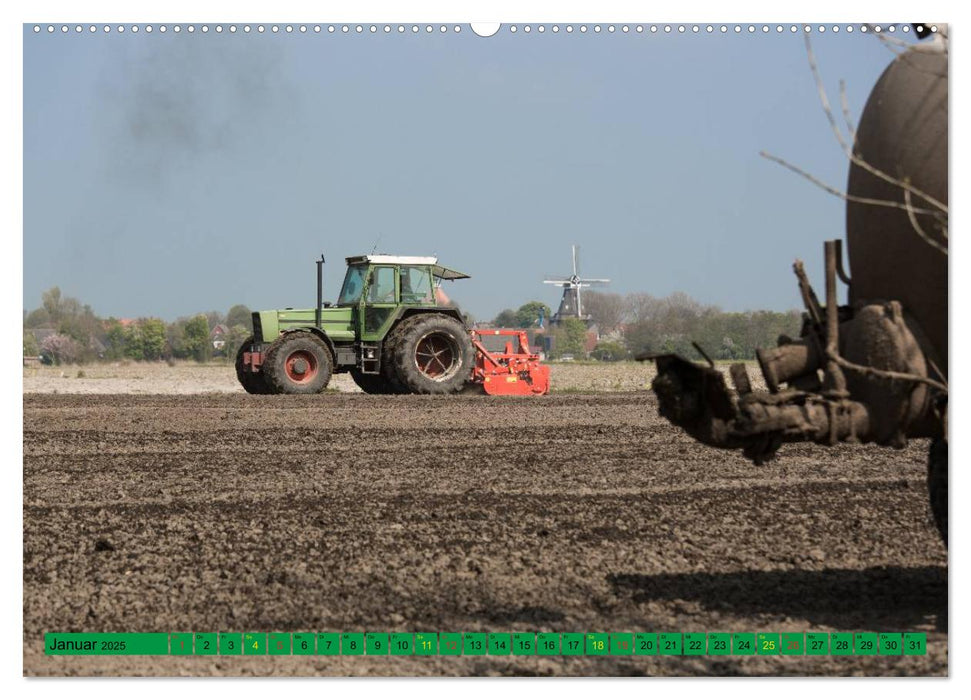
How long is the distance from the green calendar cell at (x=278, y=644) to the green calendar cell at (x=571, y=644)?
112 centimetres

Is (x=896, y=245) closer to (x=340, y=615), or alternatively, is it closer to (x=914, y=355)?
(x=914, y=355)

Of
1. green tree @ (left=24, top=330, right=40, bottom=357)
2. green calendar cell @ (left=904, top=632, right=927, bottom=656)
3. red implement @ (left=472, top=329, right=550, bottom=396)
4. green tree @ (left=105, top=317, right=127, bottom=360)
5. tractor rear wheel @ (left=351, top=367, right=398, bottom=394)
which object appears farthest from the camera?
tractor rear wheel @ (left=351, top=367, right=398, bottom=394)

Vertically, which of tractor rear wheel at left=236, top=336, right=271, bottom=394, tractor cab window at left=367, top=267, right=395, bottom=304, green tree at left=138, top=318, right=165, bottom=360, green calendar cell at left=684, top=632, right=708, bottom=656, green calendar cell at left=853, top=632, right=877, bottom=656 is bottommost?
green calendar cell at left=684, top=632, right=708, bottom=656

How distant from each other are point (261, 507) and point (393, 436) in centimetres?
486

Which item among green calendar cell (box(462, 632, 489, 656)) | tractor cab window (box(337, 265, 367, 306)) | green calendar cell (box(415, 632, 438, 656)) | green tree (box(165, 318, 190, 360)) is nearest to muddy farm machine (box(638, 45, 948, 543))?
green calendar cell (box(462, 632, 489, 656))

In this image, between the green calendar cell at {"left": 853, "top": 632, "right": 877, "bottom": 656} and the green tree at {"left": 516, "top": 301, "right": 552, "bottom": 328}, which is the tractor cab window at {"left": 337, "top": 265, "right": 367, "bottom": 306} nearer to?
the green tree at {"left": 516, "top": 301, "right": 552, "bottom": 328}

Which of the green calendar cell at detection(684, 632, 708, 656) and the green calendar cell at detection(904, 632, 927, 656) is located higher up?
the green calendar cell at detection(904, 632, 927, 656)

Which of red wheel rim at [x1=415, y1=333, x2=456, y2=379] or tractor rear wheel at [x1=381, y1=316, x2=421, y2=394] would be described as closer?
tractor rear wheel at [x1=381, y1=316, x2=421, y2=394]

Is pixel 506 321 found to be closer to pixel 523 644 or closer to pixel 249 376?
pixel 249 376

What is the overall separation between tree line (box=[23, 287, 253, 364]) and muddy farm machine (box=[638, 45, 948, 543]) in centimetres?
926

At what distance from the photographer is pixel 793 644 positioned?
5238mm

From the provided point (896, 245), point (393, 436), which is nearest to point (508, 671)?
point (896, 245)

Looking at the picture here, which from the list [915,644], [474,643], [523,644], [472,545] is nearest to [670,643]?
[523,644]

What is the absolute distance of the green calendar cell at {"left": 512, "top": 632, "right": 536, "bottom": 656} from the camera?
509cm
